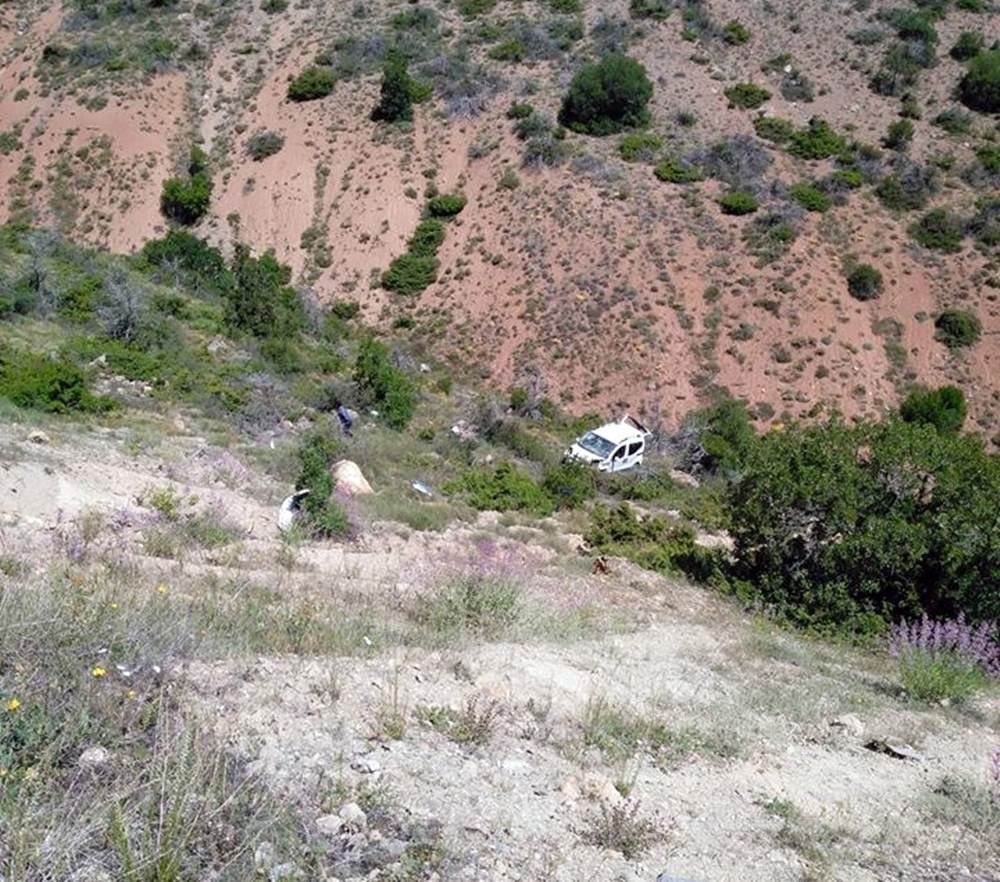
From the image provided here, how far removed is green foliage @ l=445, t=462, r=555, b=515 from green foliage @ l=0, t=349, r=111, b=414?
672 cm

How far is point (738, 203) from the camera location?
3481cm

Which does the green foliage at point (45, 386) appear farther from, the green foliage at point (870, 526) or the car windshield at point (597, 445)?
the green foliage at point (870, 526)

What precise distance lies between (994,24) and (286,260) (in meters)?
31.2

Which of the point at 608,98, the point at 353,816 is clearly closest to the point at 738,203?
the point at 608,98

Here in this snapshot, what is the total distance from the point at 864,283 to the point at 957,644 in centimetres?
2360

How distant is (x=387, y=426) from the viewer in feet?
74.3

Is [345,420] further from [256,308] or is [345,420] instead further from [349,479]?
[256,308]

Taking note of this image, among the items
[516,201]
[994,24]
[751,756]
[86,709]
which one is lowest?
[516,201]

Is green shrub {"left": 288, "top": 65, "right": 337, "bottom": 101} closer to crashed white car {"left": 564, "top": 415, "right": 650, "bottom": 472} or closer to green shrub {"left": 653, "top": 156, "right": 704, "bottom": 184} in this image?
green shrub {"left": 653, "top": 156, "right": 704, "bottom": 184}

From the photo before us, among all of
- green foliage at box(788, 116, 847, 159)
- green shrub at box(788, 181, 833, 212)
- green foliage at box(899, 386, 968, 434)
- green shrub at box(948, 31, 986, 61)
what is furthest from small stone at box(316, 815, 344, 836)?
green shrub at box(948, 31, 986, 61)

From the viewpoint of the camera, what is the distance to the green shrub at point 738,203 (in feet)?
114

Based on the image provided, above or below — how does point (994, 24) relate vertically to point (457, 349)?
above

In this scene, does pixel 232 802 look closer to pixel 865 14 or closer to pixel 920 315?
pixel 920 315

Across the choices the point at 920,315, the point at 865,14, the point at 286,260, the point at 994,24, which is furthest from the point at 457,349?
the point at 994,24
